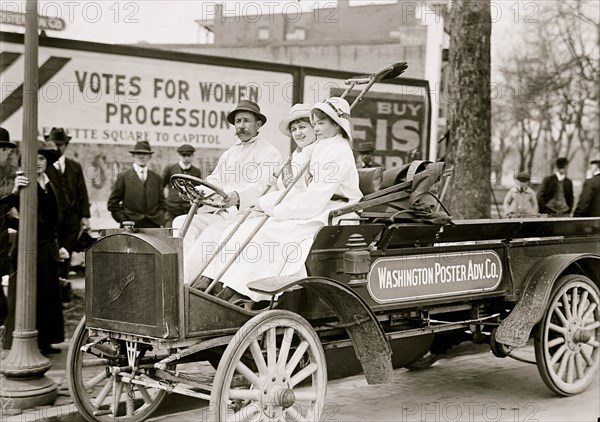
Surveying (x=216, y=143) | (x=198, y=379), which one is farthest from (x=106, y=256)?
(x=216, y=143)

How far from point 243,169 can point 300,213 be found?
1180 mm

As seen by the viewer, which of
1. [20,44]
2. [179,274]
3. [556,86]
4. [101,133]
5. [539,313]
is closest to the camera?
[179,274]

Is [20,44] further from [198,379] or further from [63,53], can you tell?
[198,379]

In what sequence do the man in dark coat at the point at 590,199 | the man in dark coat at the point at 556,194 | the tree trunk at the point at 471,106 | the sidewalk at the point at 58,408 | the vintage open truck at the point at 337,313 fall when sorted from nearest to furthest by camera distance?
the vintage open truck at the point at 337,313 < the sidewalk at the point at 58,408 < the tree trunk at the point at 471,106 < the man in dark coat at the point at 590,199 < the man in dark coat at the point at 556,194

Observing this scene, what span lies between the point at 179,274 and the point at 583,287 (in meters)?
3.59

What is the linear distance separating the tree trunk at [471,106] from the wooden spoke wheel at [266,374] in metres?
4.68

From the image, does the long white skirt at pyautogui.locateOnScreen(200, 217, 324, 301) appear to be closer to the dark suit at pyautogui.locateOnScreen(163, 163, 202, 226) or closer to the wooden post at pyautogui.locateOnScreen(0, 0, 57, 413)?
the wooden post at pyautogui.locateOnScreen(0, 0, 57, 413)

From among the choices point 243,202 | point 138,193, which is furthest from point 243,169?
point 138,193

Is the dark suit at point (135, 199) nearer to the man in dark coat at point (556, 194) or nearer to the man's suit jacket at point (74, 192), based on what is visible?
the man's suit jacket at point (74, 192)

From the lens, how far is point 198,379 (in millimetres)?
4547

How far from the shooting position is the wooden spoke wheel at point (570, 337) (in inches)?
233

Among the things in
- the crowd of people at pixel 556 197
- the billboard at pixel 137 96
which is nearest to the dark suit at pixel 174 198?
the billboard at pixel 137 96

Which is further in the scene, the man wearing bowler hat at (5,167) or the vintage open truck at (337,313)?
the man wearing bowler hat at (5,167)

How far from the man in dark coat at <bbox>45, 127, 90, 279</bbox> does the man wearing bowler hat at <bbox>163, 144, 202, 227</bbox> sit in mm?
1405
